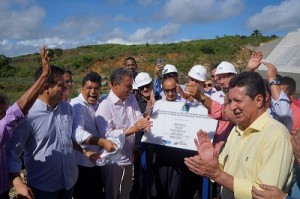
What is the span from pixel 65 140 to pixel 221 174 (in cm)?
171

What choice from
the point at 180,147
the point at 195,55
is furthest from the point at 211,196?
the point at 195,55

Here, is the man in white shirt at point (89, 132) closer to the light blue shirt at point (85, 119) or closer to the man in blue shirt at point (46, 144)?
the light blue shirt at point (85, 119)

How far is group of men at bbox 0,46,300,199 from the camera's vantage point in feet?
7.84

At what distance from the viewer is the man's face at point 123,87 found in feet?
14.1

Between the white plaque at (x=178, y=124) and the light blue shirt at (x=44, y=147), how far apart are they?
117 centimetres

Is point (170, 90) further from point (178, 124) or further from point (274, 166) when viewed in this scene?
point (274, 166)

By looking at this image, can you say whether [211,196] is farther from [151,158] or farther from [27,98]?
[27,98]

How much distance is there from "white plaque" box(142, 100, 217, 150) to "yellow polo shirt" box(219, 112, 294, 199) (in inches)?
51.5

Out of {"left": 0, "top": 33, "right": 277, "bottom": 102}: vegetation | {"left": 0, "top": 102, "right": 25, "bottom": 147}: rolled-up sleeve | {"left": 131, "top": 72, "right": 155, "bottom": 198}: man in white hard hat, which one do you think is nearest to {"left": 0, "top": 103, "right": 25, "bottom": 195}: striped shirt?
{"left": 0, "top": 102, "right": 25, "bottom": 147}: rolled-up sleeve

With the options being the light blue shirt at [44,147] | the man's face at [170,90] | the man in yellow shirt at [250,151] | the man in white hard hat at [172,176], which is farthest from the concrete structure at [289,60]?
the light blue shirt at [44,147]

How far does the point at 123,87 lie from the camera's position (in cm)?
433

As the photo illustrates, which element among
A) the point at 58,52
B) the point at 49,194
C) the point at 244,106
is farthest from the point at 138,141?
the point at 58,52

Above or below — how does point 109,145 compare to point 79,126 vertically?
below

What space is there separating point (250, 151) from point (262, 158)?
146 mm
